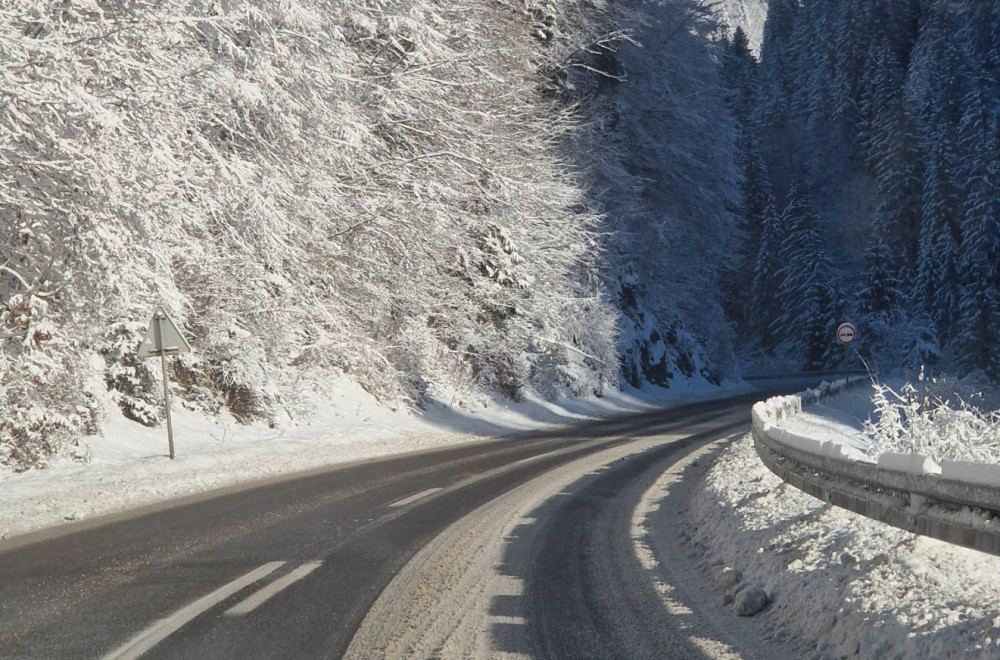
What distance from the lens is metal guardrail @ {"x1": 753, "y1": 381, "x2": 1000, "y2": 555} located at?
424 centimetres

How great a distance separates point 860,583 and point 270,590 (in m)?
3.54

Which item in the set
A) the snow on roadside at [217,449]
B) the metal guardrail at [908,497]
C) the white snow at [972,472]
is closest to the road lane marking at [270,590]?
the snow on roadside at [217,449]

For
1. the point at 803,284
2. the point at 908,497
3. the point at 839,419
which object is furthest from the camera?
the point at 803,284

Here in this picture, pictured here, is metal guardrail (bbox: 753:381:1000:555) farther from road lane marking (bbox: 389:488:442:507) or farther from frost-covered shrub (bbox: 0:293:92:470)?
frost-covered shrub (bbox: 0:293:92:470)

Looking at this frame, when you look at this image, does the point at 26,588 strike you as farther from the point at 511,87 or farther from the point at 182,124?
the point at 511,87

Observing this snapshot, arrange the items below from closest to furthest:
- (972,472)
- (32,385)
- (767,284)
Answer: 1. (972,472)
2. (32,385)
3. (767,284)

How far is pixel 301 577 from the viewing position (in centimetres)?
611

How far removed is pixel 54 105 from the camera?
10242 mm

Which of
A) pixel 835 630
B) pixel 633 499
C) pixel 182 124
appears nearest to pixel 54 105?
pixel 182 124

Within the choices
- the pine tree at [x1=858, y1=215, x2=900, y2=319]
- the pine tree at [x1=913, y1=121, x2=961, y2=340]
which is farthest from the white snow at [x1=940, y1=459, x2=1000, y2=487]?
the pine tree at [x1=858, y1=215, x2=900, y2=319]

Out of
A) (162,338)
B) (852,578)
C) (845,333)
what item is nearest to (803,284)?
(845,333)

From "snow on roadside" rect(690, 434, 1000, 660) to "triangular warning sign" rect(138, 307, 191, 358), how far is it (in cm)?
866

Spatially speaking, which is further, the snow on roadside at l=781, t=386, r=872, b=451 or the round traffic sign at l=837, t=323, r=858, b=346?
the round traffic sign at l=837, t=323, r=858, b=346

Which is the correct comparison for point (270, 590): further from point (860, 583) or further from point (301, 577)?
point (860, 583)
